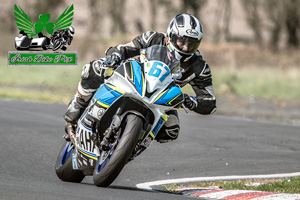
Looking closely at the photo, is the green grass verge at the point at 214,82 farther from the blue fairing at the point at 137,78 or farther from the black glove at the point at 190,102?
the blue fairing at the point at 137,78

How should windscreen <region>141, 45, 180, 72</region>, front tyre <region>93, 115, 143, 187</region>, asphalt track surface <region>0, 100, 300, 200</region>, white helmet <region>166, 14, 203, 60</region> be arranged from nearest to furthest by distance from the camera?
front tyre <region>93, 115, 143, 187</region> → asphalt track surface <region>0, 100, 300, 200</region> → windscreen <region>141, 45, 180, 72</region> → white helmet <region>166, 14, 203, 60</region>

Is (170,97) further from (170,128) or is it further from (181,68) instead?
(181,68)

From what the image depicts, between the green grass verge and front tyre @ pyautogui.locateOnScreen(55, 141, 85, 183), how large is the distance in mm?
14574

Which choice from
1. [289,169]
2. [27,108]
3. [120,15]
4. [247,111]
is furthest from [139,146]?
[120,15]

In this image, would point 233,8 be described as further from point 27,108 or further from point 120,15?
point 27,108

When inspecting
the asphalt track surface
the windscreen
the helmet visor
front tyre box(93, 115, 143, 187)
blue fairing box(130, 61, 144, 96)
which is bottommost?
the asphalt track surface

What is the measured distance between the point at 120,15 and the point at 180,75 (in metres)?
48.1

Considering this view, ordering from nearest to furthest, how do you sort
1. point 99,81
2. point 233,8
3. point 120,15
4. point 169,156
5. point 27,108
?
point 99,81
point 169,156
point 27,108
point 120,15
point 233,8

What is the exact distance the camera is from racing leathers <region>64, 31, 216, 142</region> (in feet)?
23.9

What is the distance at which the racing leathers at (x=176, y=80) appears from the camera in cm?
727

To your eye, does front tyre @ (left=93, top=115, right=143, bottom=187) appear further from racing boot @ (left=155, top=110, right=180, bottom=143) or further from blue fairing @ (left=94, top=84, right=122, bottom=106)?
racing boot @ (left=155, top=110, right=180, bottom=143)

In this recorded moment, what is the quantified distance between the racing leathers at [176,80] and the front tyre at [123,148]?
0.54 metres

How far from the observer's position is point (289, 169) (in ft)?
33.1

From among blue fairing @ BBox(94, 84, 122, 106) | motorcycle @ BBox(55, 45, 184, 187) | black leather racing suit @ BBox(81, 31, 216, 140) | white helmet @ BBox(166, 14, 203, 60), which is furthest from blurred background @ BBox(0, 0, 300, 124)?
blue fairing @ BBox(94, 84, 122, 106)
